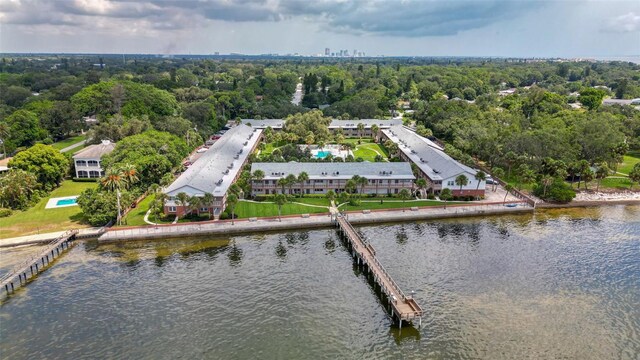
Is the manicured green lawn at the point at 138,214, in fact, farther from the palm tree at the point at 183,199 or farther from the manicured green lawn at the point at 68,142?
the manicured green lawn at the point at 68,142

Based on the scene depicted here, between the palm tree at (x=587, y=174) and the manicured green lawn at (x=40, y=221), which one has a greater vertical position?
the palm tree at (x=587, y=174)

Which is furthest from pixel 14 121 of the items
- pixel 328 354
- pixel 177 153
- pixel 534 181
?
pixel 534 181

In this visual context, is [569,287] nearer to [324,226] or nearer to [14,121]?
[324,226]

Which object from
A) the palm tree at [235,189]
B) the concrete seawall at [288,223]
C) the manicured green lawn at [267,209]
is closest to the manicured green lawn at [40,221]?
the concrete seawall at [288,223]

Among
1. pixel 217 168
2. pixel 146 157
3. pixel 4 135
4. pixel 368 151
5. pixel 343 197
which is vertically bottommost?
pixel 343 197

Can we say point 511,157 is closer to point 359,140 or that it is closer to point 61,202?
point 359,140

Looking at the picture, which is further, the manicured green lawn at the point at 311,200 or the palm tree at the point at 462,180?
the manicured green lawn at the point at 311,200

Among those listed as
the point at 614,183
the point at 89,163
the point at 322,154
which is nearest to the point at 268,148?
the point at 322,154
